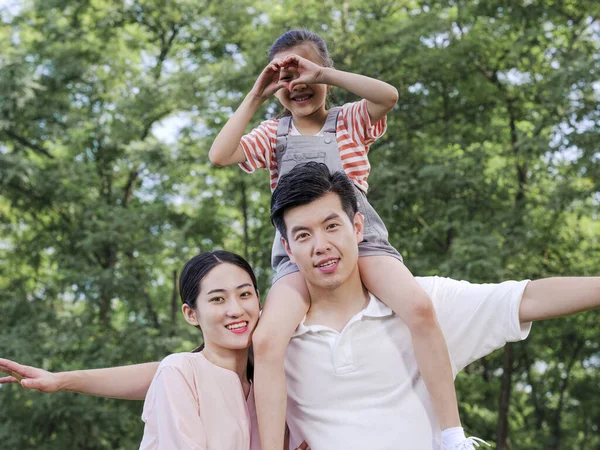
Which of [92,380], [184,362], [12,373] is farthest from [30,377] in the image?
[184,362]

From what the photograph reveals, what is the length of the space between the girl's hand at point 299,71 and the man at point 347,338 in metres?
0.30

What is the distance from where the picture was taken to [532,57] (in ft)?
37.3

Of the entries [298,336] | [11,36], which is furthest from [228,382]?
[11,36]

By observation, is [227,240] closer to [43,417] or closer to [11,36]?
[43,417]

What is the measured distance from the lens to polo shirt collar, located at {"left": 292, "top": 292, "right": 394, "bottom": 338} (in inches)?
110

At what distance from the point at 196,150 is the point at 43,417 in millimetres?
4743

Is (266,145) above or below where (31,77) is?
below

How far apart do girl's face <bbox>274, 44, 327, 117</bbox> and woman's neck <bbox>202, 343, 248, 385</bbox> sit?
0.93m

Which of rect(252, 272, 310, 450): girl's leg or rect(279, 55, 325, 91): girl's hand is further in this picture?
rect(279, 55, 325, 91): girl's hand

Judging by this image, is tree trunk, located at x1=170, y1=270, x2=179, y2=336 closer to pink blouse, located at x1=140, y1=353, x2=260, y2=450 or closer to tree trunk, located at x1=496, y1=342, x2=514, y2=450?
tree trunk, located at x1=496, y1=342, x2=514, y2=450

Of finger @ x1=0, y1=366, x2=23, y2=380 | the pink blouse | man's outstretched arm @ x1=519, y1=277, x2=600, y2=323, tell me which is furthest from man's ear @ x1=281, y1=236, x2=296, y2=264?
finger @ x1=0, y1=366, x2=23, y2=380

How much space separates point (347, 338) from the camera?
2785 millimetres

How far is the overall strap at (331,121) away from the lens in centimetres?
294

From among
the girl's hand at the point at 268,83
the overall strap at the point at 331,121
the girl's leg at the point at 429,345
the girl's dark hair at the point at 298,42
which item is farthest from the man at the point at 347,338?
the girl's dark hair at the point at 298,42
